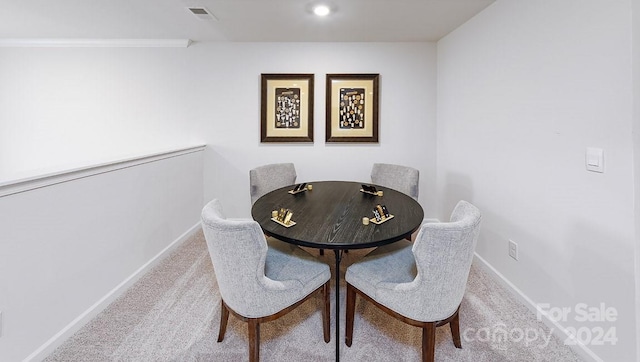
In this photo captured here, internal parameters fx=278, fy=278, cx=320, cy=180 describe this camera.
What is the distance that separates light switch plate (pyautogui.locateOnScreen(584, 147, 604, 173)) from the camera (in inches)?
55.9

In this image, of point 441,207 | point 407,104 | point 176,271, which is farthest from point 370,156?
point 176,271

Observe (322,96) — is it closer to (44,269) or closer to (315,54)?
(315,54)

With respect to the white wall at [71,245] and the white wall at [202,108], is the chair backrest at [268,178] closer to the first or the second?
the white wall at [202,108]

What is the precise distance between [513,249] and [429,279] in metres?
1.32

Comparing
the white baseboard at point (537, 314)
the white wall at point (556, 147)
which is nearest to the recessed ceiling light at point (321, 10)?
the white wall at point (556, 147)

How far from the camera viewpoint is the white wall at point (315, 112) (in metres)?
3.34

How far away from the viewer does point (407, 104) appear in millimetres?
3395

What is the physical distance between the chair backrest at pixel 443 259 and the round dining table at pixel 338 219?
0.72 feet

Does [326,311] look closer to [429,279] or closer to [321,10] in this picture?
Result: [429,279]

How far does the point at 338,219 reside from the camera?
1.67m

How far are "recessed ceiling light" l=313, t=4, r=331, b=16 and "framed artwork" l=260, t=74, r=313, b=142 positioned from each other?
859 mm

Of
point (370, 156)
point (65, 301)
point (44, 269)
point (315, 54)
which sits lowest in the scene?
point (65, 301)

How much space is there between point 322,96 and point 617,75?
252cm

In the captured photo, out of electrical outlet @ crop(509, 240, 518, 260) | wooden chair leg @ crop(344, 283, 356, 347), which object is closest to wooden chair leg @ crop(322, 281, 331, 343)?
wooden chair leg @ crop(344, 283, 356, 347)
